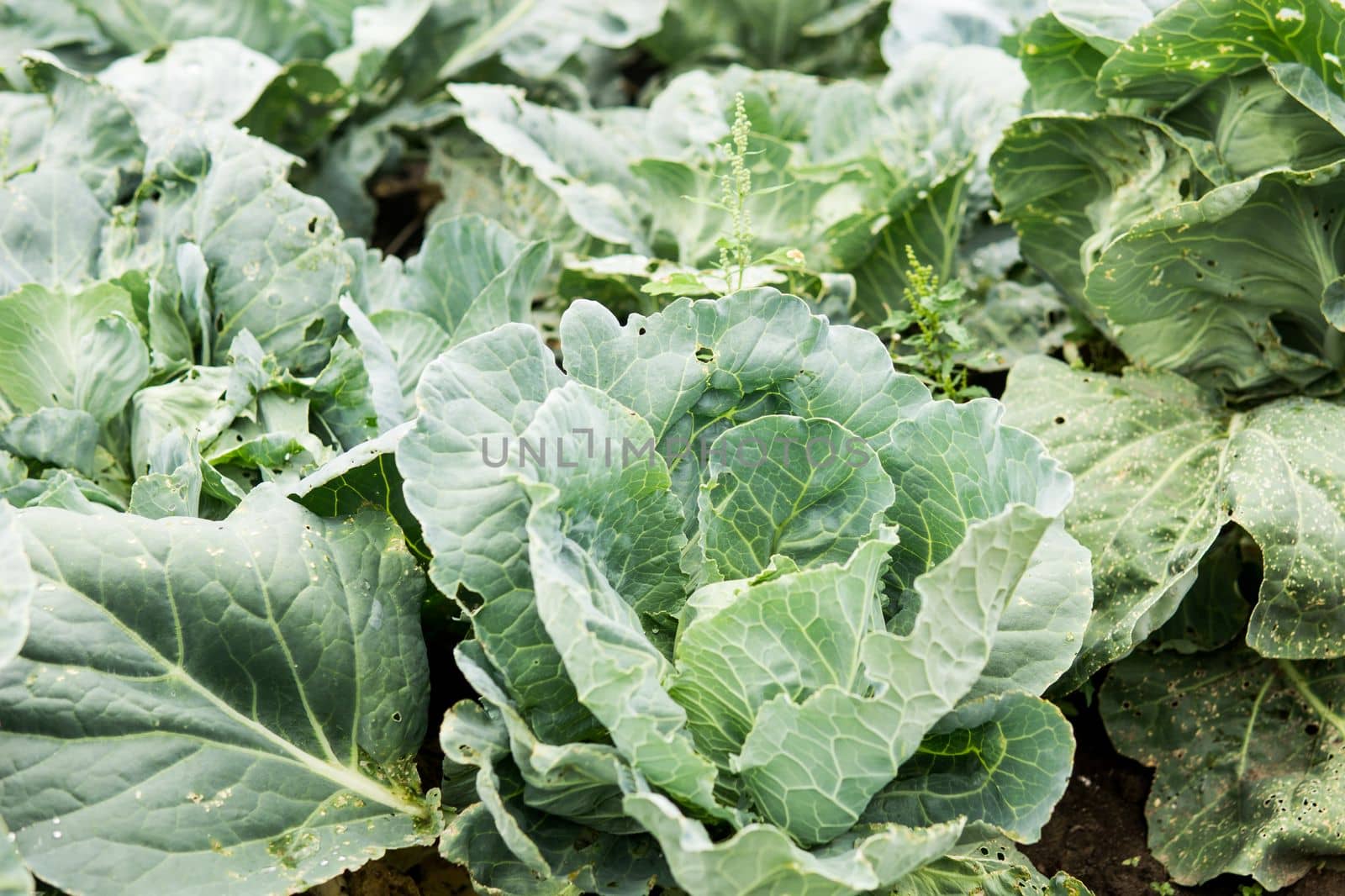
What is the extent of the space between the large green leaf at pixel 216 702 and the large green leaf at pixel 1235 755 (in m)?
1.68

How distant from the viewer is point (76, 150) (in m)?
3.17

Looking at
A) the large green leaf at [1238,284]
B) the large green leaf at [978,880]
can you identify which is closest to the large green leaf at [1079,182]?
the large green leaf at [1238,284]

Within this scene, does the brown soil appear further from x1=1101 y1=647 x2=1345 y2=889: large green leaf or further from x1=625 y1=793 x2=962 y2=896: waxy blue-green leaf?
x1=625 y1=793 x2=962 y2=896: waxy blue-green leaf

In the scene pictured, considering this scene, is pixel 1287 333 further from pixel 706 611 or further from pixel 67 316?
pixel 67 316

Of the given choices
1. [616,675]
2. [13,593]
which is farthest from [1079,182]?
[13,593]

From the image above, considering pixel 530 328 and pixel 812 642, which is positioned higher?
pixel 530 328

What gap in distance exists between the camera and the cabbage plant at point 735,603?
5.58 feet

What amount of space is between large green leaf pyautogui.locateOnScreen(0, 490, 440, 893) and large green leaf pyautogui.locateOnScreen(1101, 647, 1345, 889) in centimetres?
168

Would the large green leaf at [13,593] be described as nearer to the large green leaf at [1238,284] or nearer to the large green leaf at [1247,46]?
the large green leaf at [1238,284]

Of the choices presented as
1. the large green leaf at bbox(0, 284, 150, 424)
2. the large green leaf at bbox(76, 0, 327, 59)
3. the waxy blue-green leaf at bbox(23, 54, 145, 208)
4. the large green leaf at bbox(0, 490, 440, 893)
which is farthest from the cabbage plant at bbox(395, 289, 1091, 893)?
the large green leaf at bbox(76, 0, 327, 59)

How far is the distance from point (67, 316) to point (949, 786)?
2.16 metres

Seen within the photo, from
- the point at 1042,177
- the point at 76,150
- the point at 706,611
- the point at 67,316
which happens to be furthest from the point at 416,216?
the point at 706,611

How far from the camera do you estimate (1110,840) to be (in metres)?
2.66

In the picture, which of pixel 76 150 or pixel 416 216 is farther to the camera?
pixel 416 216
